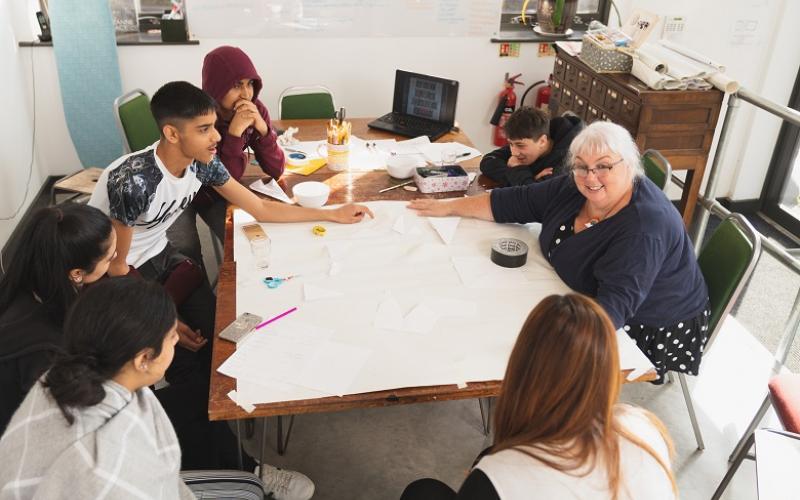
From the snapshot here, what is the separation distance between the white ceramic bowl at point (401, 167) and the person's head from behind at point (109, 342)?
1.52 metres

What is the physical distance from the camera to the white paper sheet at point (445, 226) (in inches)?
89.2

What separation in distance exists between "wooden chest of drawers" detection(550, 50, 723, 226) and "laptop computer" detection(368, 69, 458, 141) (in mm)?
780

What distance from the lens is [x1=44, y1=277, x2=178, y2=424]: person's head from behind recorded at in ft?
3.88

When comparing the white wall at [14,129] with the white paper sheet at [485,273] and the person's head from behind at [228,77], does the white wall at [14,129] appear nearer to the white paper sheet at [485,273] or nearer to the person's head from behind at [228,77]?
the person's head from behind at [228,77]

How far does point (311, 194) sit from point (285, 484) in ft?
3.30

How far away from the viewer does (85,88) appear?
13.1ft

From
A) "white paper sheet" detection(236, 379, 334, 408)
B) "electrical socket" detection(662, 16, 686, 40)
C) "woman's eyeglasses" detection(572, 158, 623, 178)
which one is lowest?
"white paper sheet" detection(236, 379, 334, 408)

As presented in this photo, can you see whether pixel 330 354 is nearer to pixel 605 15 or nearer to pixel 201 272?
pixel 201 272

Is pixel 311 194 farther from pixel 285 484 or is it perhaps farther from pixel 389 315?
pixel 285 484

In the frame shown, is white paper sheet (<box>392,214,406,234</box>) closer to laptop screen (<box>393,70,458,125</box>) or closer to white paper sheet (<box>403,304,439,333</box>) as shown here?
white paper sheet (<box>403,304,439,333</box>)

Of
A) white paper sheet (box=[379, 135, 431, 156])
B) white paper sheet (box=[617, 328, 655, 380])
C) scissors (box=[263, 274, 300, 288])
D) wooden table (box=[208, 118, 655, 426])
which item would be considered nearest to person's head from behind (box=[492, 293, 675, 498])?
wooden table (box=[208, 118, 655, 426])

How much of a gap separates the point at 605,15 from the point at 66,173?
372cm

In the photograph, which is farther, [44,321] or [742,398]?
[742,398]

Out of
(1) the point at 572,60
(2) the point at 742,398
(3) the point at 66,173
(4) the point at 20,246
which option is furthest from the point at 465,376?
(3) the point at 66,173
